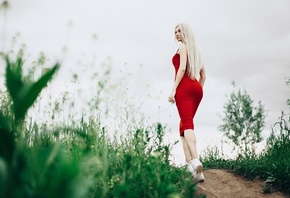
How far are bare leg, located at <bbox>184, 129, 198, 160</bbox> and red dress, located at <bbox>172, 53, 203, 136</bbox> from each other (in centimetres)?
8

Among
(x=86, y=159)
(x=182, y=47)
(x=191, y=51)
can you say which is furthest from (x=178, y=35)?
(x=86, y=159)

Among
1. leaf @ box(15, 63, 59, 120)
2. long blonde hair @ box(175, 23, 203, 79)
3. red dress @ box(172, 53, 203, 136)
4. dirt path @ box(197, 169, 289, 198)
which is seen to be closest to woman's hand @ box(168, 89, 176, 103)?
red dress @ box(172, 53, 203, 136)

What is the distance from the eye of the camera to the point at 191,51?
5.50 m

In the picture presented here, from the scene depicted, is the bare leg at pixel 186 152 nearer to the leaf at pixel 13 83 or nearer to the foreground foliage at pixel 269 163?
the foreground foliage at pixel 269 163

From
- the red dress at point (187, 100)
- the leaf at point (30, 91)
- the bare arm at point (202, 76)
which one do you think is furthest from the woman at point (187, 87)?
the leaf at point (30, 91)

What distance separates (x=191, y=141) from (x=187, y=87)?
0.82 m

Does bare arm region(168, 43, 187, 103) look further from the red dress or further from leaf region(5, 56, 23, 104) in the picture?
leaf region(5, 56, 23, 104)

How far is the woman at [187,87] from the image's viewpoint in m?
5.13

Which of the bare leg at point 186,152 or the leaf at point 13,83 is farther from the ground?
the leaf at point 13,83

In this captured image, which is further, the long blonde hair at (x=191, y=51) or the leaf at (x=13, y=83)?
the long blonde hair at (x=191, y=51)

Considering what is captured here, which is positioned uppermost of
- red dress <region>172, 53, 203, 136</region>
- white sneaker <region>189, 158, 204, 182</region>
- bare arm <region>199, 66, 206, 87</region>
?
bare arm <region>199, 66, 206, 87</region>

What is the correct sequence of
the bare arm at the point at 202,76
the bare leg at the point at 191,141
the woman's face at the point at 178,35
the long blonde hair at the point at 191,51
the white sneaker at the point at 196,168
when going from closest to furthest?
the white sneaker at the point at 196,168 < the bare leg at the point at 191,141 < the long blonde hair at the point at 191,51 < the woman's face at the point at 178,35 < the bare arm at the point at 202,76

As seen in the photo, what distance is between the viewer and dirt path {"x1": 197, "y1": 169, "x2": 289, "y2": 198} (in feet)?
Answer: 16.0

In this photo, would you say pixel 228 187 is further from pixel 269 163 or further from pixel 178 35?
pixel 178 35
